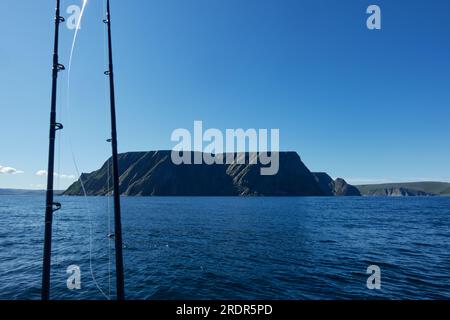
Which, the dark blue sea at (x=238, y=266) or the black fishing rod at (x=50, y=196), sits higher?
the black fishing rod at (x=50, y=196)

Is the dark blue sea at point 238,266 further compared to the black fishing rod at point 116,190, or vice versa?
the dark blue sea at point 238,266

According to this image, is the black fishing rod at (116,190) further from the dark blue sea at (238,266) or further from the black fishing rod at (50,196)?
the dark blue sea at (238,266)

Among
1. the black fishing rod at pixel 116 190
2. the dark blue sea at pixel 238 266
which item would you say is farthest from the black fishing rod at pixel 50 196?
the dark blue sea at pixel 238 266

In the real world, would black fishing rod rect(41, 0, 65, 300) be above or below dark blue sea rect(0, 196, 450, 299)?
above

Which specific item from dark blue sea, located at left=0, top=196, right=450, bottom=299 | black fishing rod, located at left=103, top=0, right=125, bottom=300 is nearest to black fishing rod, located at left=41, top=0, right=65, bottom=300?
black fishing rod, located at left=103, top=0, right=125, bottom=300

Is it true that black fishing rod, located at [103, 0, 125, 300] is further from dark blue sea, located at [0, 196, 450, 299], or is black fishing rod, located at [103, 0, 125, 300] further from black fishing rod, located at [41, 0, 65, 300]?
dark blue sea, located at [0, 196, 450, 299]

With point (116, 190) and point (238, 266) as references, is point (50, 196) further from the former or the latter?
point (238, 266)

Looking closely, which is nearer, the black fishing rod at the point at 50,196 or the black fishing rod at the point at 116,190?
the black fishing rod at the point at 50,196

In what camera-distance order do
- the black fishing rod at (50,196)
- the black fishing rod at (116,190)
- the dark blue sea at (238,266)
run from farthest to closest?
the dark blue sea at (238,266) → the black fishing rod at (116,190) → the black fishing rod at (50,196)

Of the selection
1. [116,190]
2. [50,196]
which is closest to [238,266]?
[116,190]

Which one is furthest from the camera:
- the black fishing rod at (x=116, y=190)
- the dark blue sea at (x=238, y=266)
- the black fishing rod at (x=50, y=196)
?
the dark blue sea at (x=238, y=266)

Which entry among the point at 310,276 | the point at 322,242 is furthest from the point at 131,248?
the point at 322,242

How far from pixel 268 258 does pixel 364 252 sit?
1394cm
